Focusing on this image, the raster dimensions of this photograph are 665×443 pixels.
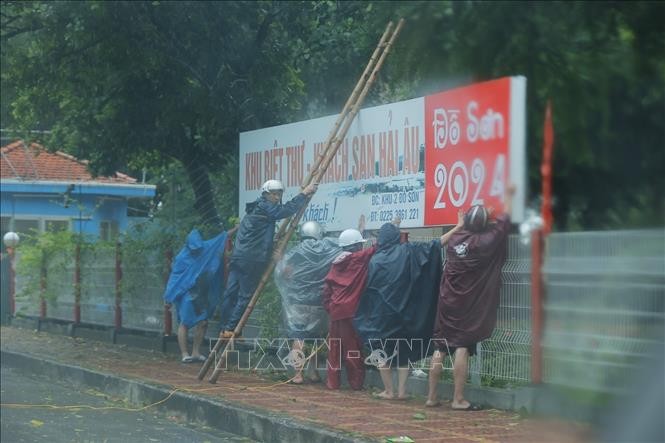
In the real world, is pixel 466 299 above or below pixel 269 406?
above

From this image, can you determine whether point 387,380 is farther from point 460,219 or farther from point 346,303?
point 460,219

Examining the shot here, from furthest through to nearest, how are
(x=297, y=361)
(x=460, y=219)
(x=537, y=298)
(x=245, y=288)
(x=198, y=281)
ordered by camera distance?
1. (x=198, y=281)
2. (x=245, y=288)
3. (x=297, y=361)
4. (x=460, y=219)
5. (x=537, y=298)

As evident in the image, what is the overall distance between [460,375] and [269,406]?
1.76 meters

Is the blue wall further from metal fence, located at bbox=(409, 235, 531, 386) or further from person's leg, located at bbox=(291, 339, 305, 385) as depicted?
metal fence, located at bbox=(409, 235, 531, 386)

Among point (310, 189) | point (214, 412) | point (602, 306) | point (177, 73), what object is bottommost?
point (214, 412)

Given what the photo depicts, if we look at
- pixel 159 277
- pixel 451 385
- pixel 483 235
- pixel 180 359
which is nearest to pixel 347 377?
pixel 451 385

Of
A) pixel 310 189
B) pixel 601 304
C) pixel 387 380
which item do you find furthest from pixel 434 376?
pixel 601 304

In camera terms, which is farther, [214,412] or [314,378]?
[314,378]

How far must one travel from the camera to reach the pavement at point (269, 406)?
8.03 metres

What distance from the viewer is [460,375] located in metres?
8.94

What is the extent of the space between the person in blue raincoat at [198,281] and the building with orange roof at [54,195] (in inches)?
720

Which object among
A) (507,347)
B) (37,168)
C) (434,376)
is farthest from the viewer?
(37,168)

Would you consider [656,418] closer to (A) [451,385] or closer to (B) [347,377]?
(A) [451,385]

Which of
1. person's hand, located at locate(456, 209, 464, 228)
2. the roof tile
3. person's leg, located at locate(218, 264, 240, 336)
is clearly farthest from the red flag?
the roof tile
